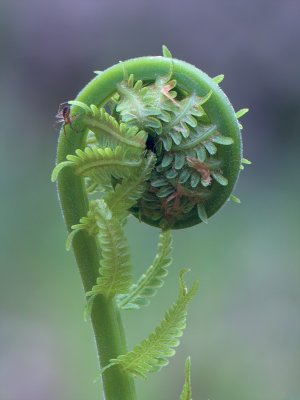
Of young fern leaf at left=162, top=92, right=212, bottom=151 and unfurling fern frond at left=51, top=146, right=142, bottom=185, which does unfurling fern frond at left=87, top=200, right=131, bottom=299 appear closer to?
unfurling fern frond at left=51, top=146, right=142, bottom=185

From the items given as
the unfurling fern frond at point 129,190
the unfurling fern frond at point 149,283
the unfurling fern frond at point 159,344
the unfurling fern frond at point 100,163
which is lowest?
the unfurling fern frond at point 159,344

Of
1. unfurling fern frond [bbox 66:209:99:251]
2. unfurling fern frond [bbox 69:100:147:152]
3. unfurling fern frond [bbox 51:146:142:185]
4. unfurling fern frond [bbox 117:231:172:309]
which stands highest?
unfurling fern frond [bbox 69:100:147:152]

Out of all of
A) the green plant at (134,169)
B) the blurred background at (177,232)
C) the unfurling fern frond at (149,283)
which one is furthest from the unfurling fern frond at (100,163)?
the blurred background at (177,232)

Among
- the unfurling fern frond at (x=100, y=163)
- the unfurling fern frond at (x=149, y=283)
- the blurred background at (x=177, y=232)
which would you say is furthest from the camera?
the blurred background at (x=177, y=232)

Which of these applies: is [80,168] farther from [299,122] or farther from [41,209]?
[299,122]

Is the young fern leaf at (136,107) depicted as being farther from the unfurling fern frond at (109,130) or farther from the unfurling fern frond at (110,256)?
the unfurling fern frond at (110,256)

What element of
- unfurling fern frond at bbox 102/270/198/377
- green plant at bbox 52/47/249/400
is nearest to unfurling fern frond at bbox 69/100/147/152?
green plant at bbox 52/47/249/400

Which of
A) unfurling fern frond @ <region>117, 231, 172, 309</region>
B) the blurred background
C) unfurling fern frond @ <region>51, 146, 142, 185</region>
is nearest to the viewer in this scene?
unfurling fern frond @ <region>51, 146, 142, 185</region>
